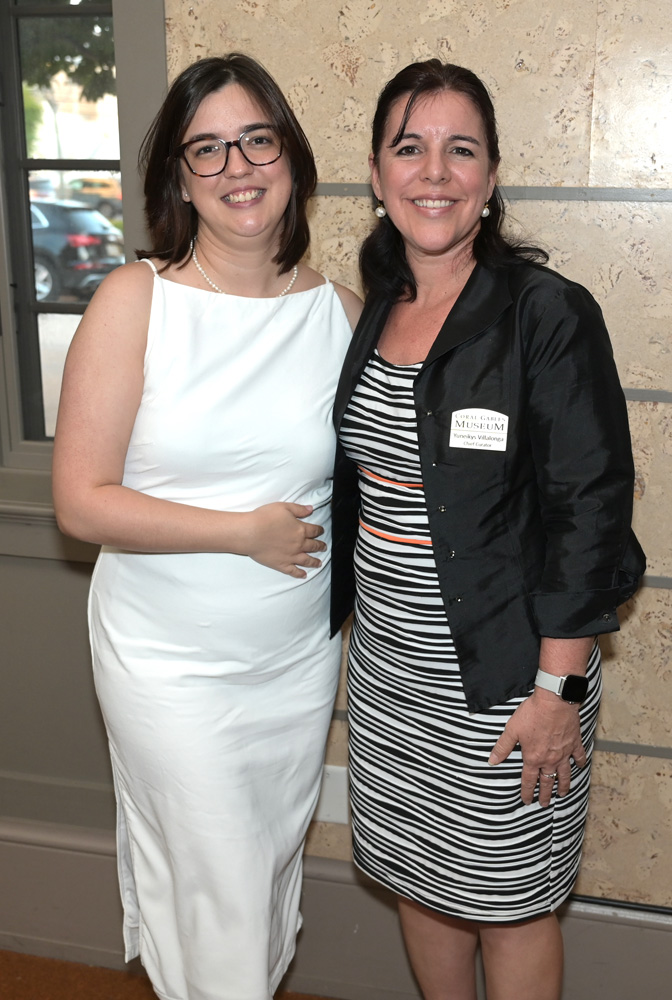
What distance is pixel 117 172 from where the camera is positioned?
8.21 ft

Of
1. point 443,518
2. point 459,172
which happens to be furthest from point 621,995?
point 459,172

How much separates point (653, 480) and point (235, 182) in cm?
109

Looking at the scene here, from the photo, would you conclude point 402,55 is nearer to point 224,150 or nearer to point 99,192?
point 224,150

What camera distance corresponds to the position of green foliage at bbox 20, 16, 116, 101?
7.91 feet

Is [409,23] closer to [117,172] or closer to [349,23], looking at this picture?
[349,23]

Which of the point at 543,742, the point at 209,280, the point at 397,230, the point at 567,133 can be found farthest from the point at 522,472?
the point at 567,133

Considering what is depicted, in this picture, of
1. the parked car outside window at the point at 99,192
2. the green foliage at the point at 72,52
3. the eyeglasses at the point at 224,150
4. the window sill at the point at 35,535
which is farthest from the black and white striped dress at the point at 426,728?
the green foliage at the point at 72,52

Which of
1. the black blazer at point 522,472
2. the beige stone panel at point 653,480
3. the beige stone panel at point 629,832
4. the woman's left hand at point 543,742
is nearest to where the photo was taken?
the black blazer at point 522,472

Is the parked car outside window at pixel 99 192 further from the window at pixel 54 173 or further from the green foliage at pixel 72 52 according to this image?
Result: the green foliage at pixel 72 52

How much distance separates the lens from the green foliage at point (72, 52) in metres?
2.41

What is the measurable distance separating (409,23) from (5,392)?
144 cm

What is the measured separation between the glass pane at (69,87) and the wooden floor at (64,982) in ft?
7.25

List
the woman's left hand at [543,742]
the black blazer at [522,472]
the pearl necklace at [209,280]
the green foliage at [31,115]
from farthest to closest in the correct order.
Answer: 1. the green foliage at [31,115]
2. the pearl necklace at [209,280]
3. the woman's left hand at [543,742]
4. the black blazer at [522,472]

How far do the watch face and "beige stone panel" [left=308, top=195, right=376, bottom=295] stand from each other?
1.01 meters
